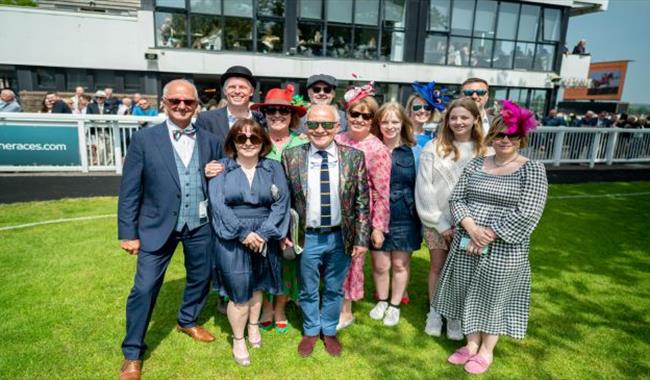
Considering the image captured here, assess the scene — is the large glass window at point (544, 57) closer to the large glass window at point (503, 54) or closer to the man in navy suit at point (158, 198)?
the large glass window at point (503, 54)

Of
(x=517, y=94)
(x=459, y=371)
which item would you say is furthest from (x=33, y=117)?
(x=517, y=94)

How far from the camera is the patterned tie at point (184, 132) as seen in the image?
320cm

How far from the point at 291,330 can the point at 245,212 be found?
1.44 m

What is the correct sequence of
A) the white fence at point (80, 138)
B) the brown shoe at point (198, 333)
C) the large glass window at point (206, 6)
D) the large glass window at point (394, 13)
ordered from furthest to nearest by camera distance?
the large glass window at point (394, 13) < the large glass window at point (206, 6) < the white fence at point (80, 138) < the brown shoe at point (198, 333)

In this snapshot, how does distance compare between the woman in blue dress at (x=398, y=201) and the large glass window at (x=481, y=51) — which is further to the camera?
the large glass window at (x=481, y=51)

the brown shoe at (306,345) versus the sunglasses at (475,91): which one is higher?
the sunglasses at (475,91)

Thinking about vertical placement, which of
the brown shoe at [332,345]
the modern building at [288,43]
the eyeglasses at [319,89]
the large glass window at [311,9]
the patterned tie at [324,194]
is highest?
the large glass window at [311,9]

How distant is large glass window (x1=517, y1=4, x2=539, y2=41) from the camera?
19531 mm

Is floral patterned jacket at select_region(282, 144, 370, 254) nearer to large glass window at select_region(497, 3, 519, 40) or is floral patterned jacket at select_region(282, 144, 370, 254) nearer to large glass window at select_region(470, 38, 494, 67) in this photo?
large glass window at select_region(470, 38, 494, 67)

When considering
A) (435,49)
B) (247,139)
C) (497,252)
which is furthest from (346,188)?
(435,49)

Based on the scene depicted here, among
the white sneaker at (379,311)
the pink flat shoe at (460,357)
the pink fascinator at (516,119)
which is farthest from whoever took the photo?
the white sneaker at (379,311)

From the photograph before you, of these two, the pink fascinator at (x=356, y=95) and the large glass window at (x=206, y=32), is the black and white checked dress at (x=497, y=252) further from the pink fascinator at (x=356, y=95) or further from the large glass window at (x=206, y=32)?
the large glass window at (x=206, y=32)

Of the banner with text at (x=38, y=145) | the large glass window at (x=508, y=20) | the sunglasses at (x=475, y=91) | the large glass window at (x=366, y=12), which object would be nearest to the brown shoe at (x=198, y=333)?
the sunglasses at (x=475, y=91)


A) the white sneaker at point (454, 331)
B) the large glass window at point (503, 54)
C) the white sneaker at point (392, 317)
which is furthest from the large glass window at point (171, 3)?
the white sneaker at point (454, 331)
